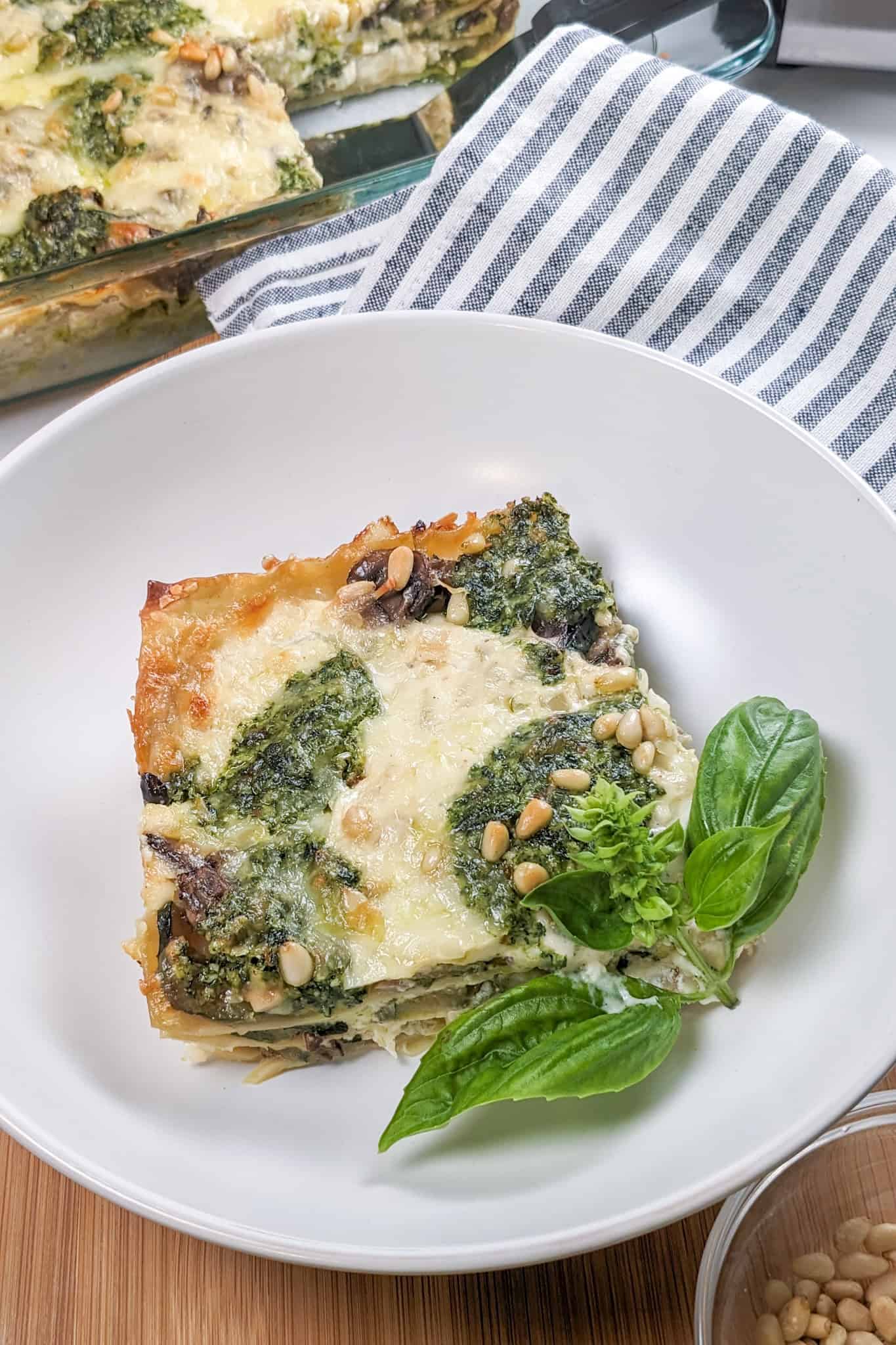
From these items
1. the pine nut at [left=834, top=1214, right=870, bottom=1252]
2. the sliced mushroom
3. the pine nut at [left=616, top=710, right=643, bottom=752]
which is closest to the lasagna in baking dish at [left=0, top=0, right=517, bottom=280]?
the sliced mushroom

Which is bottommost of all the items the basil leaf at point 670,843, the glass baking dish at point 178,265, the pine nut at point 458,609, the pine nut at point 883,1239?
the pine nut at point 883,1239

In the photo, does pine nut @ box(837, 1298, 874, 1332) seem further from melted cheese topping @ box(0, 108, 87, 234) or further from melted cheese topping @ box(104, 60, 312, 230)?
melted cheese topping @ box(0, 108, 87, 234)

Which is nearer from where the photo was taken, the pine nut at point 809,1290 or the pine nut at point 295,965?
the pine nut at point 295,965

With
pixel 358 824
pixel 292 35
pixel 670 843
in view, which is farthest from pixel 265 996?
pixel 292 35

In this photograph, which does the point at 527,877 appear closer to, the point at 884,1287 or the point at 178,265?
the point at 884,1287

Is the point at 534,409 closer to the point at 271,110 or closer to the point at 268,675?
the point at 268,675

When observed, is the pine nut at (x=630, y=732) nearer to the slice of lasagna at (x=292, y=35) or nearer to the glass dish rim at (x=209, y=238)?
the glass dish rim at (x=209, y=238)

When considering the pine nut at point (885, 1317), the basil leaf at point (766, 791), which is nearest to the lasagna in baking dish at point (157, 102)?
the basil leaf at point (766, 791)
